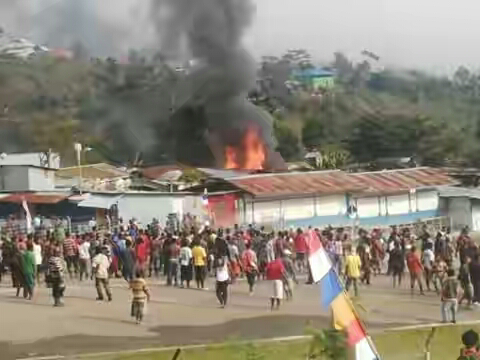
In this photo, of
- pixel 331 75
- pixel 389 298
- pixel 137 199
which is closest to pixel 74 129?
pixel 137 199

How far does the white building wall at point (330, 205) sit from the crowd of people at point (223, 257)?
46 centimetres

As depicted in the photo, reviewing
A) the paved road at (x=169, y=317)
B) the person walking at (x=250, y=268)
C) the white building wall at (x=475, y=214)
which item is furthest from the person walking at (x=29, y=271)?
the white building wall at (x=475, y=214)

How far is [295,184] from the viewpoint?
16.9 m

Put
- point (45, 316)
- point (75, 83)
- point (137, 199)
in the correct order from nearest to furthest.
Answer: point (45, 316), point (137, 199), point (75, 83)

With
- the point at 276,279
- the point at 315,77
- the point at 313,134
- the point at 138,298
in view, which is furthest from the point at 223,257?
the point at 315,77

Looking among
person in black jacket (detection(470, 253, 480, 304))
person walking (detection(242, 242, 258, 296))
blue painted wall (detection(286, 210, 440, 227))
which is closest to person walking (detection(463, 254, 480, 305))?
person in black jacket (detection(470, 253, 480, 304))

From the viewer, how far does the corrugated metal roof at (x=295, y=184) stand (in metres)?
16.6

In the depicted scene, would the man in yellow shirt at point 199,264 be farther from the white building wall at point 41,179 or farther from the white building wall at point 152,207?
the white building wall at point 41,179

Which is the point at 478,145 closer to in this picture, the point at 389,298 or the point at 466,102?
the point at 466,102

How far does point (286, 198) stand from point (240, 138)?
2.12m

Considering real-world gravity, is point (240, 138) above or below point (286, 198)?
above

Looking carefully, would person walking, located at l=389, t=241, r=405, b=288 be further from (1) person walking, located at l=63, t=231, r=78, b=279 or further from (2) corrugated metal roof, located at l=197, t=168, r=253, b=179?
(1) person walking, located at l=63, t=231, r=78, b=279

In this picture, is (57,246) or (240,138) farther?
(240,138)

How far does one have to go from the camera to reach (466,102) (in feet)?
60.7
